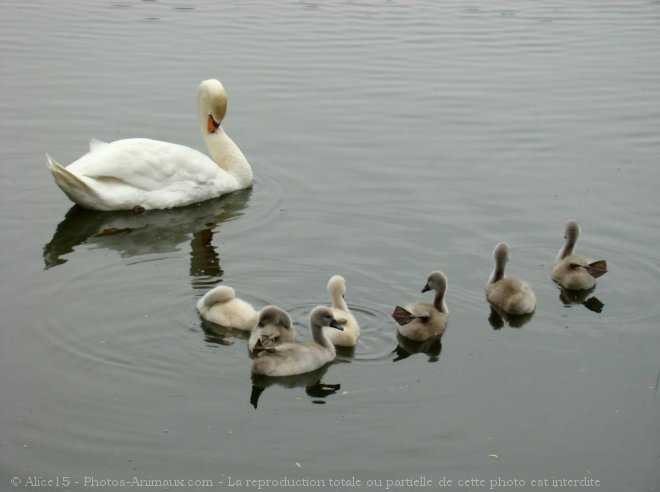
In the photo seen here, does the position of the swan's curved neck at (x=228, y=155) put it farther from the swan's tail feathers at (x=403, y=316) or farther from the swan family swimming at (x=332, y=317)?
the swan's tail feathers at (x=403, y=316)

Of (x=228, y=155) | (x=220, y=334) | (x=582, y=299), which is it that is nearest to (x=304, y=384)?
(x=220, y=334)

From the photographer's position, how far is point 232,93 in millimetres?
16281

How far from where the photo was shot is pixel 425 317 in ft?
28.8

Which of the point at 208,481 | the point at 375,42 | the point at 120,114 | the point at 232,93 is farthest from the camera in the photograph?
the point at 375,42

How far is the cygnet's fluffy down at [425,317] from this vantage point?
8.77 m

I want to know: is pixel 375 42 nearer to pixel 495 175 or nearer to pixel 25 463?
pixel 495 175

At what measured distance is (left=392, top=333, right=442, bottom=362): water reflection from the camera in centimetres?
859

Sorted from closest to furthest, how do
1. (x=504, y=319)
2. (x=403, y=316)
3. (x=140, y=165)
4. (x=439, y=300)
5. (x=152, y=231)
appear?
1. (x=403, y=316)
2. (x=439, y=300)
3. (x=504, y=319)
4. (x=152, y=231)
5. (x=140, y=165)

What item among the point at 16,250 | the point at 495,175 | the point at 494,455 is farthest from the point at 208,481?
the point at 495,175

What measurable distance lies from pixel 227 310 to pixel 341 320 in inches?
33.9

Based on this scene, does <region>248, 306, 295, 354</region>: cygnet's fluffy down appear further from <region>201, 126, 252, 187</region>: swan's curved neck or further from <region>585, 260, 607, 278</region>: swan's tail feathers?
<region>201, 126, 252, 187</region>: swan's curved neck

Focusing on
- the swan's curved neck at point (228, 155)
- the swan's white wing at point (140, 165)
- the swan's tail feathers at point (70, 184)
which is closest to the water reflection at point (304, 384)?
the swan's tail feathers at point (70, 184)

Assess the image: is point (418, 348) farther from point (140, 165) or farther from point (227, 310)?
point (140, 165)

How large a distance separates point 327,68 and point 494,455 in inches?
457
